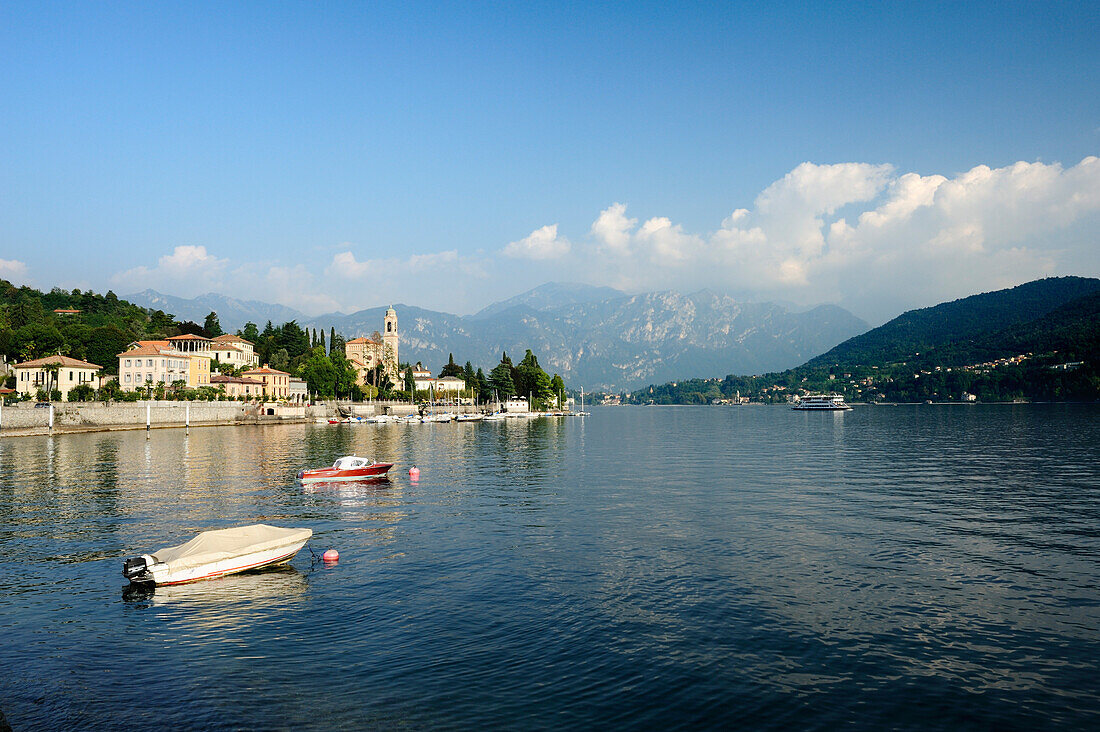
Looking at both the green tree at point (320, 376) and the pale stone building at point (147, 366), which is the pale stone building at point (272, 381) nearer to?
the green tree at point (320, 376)

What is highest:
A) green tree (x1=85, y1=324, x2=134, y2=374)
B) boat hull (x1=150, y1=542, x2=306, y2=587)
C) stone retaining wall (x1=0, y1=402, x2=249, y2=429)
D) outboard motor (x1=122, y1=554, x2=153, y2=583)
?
green tree (x1=85, y1=324, x2=134, y2=374)

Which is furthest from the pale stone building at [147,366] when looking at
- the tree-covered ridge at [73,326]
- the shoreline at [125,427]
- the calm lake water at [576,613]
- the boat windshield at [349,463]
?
the boat windshield at [349,463]

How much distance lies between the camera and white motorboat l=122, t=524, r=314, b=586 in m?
22.5

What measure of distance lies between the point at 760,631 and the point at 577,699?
21.1 feet

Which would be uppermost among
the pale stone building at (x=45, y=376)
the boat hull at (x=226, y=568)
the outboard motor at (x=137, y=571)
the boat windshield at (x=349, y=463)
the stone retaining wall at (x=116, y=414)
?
the pale stone building at (x=45, y=376)

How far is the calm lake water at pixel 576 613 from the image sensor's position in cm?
1402

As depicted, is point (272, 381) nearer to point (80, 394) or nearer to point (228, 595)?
point (80, 394)

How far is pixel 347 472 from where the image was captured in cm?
4884

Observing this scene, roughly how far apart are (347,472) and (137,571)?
1045 inches

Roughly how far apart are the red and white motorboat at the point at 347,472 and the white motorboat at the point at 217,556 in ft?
75.0

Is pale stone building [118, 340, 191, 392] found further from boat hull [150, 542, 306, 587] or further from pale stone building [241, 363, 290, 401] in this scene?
boat hull [150, 542, 306, 587]

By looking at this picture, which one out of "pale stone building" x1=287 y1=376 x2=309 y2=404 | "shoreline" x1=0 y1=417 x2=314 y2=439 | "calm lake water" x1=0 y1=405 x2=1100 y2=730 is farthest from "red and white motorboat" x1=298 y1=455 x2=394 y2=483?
"pale stone building" x1=287 y1=376 x2=309 y2=404

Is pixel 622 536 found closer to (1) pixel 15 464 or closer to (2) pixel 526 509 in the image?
(2) pixel 526 509

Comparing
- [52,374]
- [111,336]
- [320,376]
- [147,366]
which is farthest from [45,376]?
[320,376]
